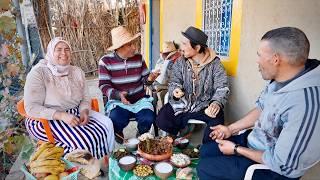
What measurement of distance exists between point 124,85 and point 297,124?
209cm

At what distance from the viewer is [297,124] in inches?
51.5

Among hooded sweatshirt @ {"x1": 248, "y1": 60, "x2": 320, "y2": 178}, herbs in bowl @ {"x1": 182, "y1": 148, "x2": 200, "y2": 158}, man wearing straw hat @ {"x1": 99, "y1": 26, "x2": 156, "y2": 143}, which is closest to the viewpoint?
hooded sweatshirt @ {"x1": 248, "y1": 60, "x2": 320, "y2": 178}

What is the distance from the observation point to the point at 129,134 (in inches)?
140

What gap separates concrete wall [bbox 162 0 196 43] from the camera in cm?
434

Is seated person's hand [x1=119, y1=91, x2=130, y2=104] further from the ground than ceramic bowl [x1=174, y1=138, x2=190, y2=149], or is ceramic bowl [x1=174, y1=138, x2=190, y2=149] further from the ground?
seated person's hand [x1=119, y1=91, x2=130, y2=104]

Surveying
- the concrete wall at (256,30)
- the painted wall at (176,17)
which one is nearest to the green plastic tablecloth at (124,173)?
the concrete wall at (256,30)

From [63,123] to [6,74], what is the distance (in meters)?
0.65

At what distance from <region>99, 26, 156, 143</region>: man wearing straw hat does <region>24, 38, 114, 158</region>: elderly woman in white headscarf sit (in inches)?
13.4

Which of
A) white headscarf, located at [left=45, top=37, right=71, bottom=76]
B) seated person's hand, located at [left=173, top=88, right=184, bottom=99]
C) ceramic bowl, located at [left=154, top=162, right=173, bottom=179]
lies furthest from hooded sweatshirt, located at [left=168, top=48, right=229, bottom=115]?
white headscarf, located at [left=45, top=37, right=71, bottom=76]

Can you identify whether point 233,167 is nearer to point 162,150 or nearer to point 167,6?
point 162,150

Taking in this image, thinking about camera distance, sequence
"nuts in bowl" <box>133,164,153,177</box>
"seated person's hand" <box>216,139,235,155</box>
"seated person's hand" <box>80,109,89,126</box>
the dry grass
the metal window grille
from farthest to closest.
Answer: the dry grass → the metal window grille → "seated person's hand" <box>80,109,89,126</box> → "nuts in bowl" <box>133,164,153,177</box> → "seated person's hand" <box>216,139,235,155</box>

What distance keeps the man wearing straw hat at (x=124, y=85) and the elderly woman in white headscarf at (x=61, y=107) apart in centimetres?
34

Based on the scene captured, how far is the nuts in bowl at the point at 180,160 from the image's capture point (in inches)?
74.8

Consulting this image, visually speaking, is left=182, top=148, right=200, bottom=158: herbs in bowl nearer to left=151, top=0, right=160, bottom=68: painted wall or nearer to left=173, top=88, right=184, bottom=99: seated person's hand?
left=173, top=88, right=184, bottom=99: seated person's hand
